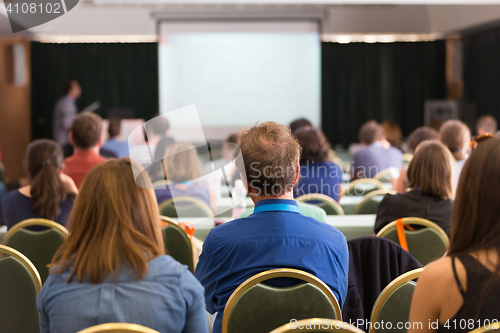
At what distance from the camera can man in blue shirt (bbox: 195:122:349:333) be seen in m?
1.58

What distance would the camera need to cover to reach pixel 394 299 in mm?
1562

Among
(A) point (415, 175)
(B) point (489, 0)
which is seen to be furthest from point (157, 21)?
(A) point (415, 175)

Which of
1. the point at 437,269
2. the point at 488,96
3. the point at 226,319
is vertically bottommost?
the point at 226,319

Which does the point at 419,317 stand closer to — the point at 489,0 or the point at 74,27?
the point at 489,0

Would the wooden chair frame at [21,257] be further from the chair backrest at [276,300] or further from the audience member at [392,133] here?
the audience member at [392,133]

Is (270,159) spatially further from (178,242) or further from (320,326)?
(178,242)

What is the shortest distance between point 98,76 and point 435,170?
8827 mm

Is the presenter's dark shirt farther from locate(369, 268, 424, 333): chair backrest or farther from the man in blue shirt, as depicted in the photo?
locate(369, 268, 424, 333): chair backrest

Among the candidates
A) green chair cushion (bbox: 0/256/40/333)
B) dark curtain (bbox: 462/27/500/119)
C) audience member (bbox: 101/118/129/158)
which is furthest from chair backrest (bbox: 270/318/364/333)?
dark curtain (bbox: 462/27/500/119)

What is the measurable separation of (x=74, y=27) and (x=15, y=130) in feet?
7.75

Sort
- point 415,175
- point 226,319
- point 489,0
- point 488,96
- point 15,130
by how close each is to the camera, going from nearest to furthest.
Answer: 1. point 226,319
2. point 415,175
3. point 489,0
4. point 488,96
5. point 15,130

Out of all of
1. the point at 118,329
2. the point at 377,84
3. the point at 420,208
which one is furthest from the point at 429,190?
the point at 377,84

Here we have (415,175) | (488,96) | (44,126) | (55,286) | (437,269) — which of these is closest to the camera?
(437,269)

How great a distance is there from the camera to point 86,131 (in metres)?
3.84
